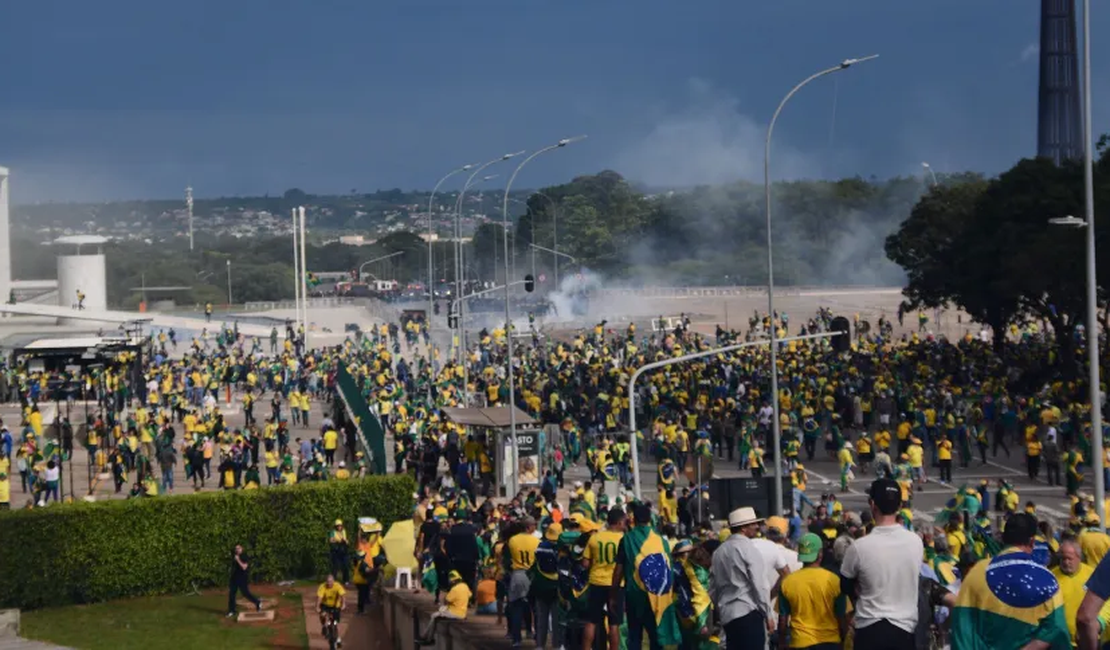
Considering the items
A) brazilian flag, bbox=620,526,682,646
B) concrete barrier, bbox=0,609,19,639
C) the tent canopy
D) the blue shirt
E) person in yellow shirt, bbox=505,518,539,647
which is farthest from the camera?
the tent canopy

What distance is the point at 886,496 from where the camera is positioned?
9.04 metres

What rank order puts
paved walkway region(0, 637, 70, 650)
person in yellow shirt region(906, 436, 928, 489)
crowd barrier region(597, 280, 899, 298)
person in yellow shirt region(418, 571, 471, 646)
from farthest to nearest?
crowd barrier region(597, 280, 899, 298), person in yellow shirt region(906, 436, 928, 489), paved walkway region(0, 637, 70, 650), person in yellow shirt region(418, 571, 471, 646)

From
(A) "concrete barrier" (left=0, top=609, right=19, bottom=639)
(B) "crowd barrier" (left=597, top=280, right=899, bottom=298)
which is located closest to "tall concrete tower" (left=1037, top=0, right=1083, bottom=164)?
(B) "crowd barrier" (left=597, top=280, right=899, bottom=298)

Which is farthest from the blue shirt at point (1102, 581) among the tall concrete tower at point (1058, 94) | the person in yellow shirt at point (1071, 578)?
the tall concrete tower at point (1058, 94)

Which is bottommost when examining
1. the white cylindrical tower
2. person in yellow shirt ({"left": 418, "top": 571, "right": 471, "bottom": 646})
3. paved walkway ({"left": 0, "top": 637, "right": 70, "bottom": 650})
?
paved walkway ({"left": 0, "top": 637, "right": 70, "bottom": 650})

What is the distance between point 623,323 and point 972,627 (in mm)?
94367

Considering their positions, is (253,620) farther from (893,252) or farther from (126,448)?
(893,252)

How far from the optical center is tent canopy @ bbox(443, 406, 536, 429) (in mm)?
36469

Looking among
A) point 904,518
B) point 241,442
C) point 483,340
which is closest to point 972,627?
point 904,518

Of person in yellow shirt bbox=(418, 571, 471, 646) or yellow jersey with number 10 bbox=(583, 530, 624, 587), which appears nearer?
yellow jersey with number 10 bbox=(583, 530, 624, 587)

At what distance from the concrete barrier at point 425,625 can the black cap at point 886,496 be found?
23.2 ft

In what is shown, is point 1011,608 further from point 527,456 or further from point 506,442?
point 506,442

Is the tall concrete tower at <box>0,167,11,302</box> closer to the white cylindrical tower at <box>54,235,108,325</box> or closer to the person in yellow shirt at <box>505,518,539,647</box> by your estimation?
the white cylindrical tower at <box>54,235,108,325</box>

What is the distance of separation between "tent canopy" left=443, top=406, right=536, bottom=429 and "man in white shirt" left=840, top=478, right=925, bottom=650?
27.0 m
